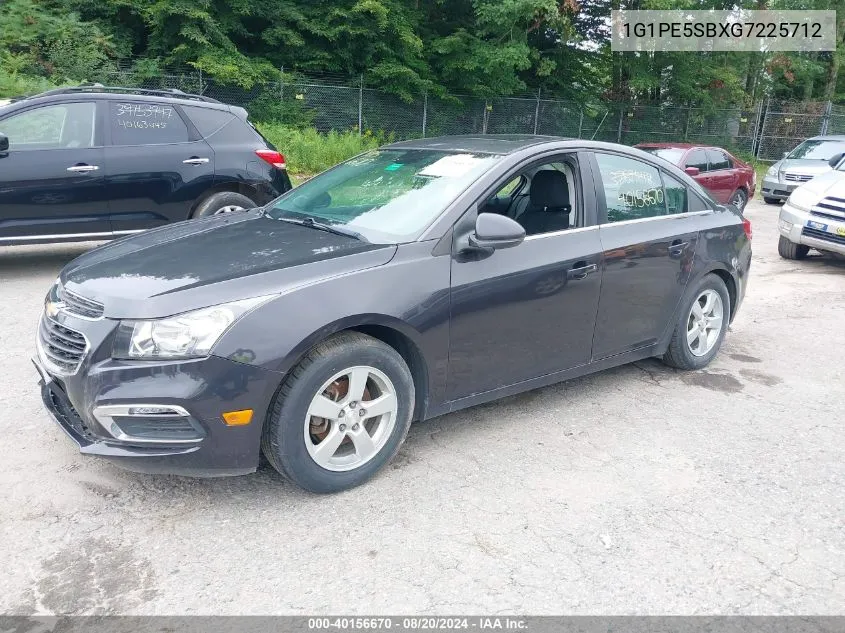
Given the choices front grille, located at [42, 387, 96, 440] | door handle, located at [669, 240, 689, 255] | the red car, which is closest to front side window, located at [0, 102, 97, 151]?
front grille, located at [42, 387, 96, 440]

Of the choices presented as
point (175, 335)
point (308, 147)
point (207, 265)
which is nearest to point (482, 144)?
point (207, 265)

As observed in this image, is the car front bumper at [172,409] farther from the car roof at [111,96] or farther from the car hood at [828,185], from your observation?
the car hood at [828,185]

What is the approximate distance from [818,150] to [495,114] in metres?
8.98

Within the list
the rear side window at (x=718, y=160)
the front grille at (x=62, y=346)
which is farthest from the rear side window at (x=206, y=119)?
the rear side window at (x=718, y=160)

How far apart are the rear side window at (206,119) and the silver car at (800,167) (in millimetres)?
14449

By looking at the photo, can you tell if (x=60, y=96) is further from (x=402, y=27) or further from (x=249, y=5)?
(x=402, y=27)

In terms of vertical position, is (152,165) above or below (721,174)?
above

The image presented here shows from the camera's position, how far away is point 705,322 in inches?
210

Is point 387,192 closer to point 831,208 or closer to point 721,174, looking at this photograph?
point 831,208

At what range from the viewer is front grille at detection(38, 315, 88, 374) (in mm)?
3184

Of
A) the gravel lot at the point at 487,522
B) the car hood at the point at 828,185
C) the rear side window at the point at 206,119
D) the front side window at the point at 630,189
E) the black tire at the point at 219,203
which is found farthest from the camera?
the car hood at the point at 828,185

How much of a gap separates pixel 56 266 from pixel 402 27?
1501 cm

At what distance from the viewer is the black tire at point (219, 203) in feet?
26.1

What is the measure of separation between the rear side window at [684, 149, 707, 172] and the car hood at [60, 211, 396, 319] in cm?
1237
